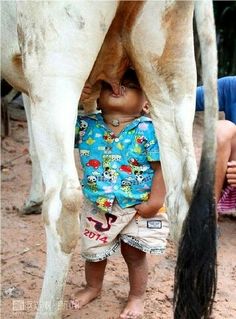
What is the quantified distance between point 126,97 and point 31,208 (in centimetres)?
153

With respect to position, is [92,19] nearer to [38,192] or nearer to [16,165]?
[38,192]

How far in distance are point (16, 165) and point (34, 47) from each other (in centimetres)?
261

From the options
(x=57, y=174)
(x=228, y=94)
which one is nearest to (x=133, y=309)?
(x=57, y=174)

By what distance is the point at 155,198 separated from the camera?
270cm

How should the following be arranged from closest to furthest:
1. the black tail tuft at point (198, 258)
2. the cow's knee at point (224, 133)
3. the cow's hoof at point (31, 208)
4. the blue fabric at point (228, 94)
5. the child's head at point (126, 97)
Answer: the black tail tuft at point (198, 258) < the child's head at point (126, 97) < the cow's knee at point (224, 133) < the blue fabric at point (228, 94) < the cow's hoof at point (31, 208)

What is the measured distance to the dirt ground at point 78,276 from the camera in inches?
115

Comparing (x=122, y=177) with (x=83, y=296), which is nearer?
(x=122, y=177)

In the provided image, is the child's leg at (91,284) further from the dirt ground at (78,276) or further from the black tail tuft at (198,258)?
the black tail tuft at (198,258)

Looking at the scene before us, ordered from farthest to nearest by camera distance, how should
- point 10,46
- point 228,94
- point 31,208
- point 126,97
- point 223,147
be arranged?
point 31,208 → point 228,94 → point 223,147 → point 10,46 → point 126,97

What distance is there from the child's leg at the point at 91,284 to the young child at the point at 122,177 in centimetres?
9

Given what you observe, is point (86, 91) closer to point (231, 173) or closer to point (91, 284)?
point (91, 284)

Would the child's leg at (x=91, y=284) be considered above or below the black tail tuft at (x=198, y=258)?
below

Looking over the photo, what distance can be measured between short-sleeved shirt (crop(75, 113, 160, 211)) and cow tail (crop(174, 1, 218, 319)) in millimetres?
355

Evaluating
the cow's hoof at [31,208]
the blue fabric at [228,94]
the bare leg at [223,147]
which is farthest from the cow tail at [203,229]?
the cow's hoof at [31,208]
